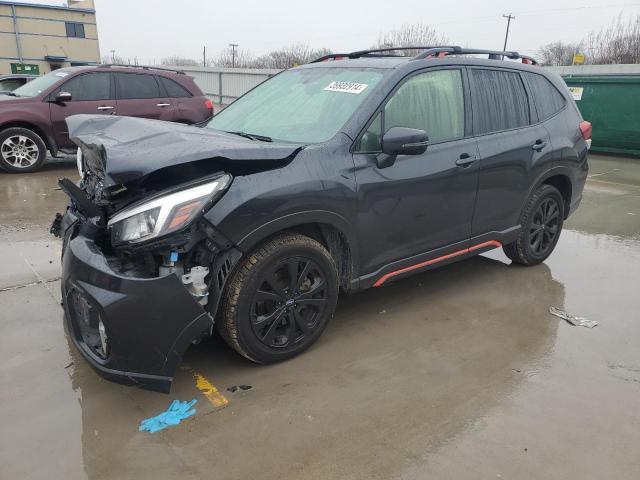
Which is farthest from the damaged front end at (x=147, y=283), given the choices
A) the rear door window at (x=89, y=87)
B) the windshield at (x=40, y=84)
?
the windshield at (x=40, y=84)

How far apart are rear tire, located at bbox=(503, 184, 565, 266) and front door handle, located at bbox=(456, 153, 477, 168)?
0.97 metres

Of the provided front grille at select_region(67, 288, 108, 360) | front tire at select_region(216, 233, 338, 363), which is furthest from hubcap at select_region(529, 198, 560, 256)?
front grille at select_region(67, 288, 108, 360)

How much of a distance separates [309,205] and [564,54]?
58199 mm

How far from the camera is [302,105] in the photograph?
363 centimetres

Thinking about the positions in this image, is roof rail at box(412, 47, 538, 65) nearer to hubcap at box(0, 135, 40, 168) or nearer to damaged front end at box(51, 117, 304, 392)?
damaged front end at box(51, 117, 304, 392)

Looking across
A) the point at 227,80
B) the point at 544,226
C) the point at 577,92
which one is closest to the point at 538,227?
the point at 544,226

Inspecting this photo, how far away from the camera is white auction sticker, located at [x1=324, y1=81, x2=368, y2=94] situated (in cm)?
342

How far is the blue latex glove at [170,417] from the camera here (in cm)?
257

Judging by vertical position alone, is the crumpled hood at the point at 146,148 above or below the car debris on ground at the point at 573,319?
above

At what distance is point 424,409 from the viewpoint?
2760 millimetres

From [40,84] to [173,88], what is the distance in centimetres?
217

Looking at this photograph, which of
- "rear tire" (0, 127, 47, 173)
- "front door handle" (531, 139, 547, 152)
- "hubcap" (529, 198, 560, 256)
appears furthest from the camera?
"rear tire" (0, 127, 47, 173)

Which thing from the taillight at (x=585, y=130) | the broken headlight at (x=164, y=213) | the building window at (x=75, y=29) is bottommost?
the broken headlight at (x=164, y=213)

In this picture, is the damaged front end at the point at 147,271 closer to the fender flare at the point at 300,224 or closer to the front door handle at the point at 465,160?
the fender flare at the point at 300,224
